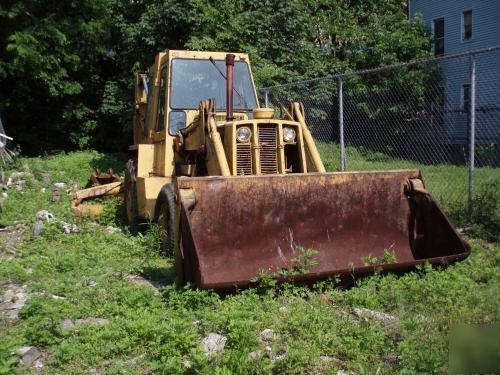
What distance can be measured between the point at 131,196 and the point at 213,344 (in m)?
4.83

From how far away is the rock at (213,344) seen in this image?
3.75m

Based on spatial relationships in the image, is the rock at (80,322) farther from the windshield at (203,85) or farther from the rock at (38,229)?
the rock at (38,229)

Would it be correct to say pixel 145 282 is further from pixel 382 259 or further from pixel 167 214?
pixel 382 259

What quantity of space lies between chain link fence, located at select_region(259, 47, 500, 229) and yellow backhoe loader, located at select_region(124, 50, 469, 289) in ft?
6.88

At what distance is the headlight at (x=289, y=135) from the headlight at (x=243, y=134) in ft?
1.52

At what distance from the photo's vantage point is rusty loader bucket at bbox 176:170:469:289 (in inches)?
205

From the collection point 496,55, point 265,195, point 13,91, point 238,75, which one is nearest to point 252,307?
point 265,195

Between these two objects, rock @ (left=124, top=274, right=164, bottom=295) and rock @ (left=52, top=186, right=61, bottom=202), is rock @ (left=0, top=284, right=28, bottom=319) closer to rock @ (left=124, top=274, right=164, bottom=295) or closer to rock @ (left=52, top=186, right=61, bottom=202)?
rock @ (left=124, top=274, right=164, bottom=295)

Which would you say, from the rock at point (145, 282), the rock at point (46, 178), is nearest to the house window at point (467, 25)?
the rock at point (46, 178)

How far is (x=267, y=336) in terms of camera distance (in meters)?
4.07

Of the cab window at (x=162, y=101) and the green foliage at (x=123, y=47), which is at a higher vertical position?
the green foliage at (x=123, y=47)

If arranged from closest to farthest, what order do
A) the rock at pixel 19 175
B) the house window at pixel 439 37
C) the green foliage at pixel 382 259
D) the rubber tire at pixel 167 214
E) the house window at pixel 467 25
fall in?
the green foliage at pixel 382 259, the rubber tire at pixel 167 214, the rock at pixel 19 175, the house window at pixel 467 25, the house window at pixel 439 37

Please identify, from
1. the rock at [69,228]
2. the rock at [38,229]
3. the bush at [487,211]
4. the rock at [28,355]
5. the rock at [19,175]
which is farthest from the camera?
the rock at [19,175]

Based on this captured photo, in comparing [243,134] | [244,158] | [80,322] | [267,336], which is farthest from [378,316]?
[243,134]
